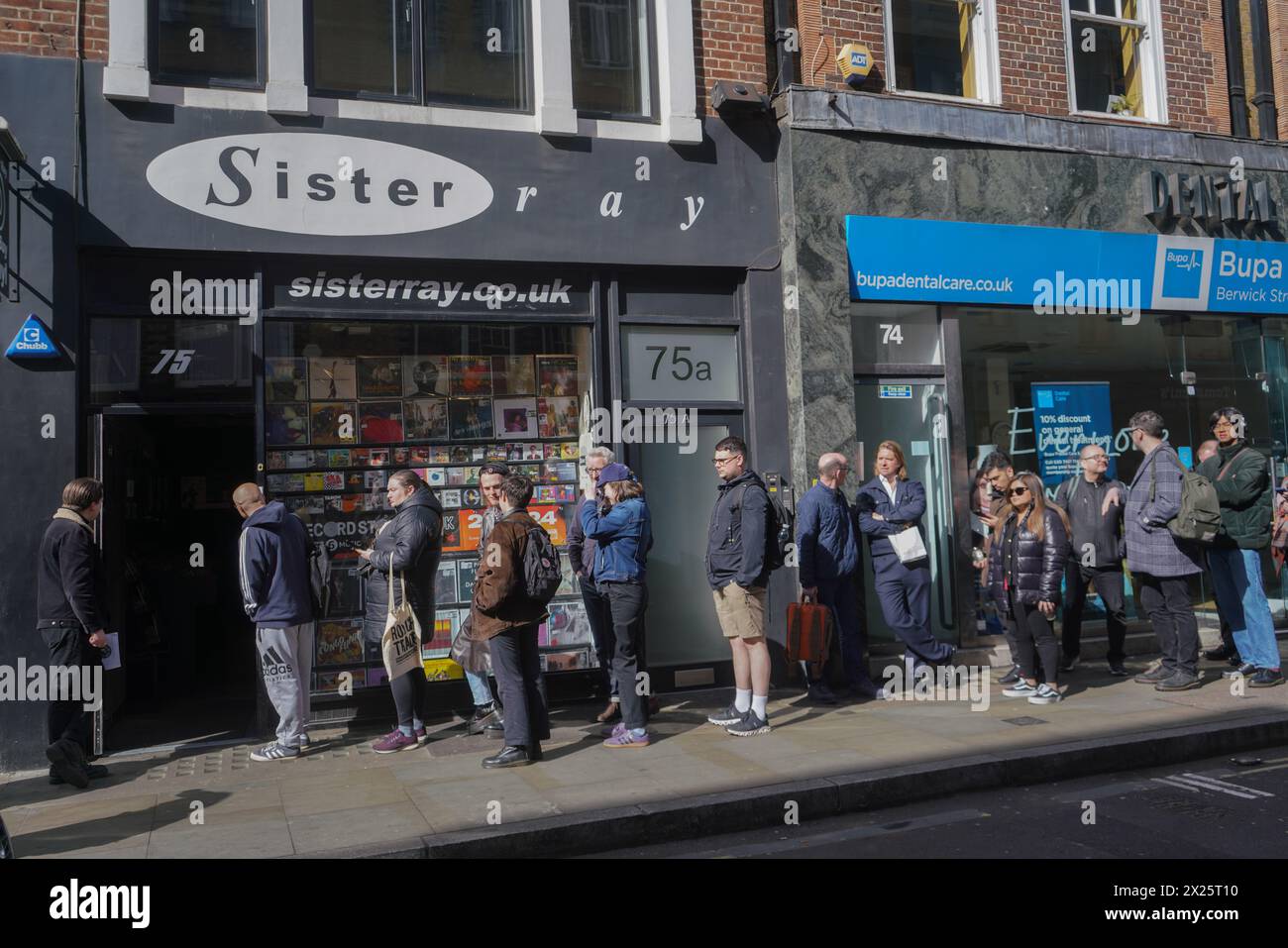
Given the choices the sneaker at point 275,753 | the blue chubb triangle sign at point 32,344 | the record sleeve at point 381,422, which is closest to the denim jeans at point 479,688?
the sneaker at point 275,753

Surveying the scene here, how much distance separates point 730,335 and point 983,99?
12.2 ft

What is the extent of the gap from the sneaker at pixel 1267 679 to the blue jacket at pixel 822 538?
3480 millimetres

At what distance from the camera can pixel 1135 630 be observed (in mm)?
10477

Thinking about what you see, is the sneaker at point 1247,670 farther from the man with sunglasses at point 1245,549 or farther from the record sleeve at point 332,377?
the record sleeve at point 332,377

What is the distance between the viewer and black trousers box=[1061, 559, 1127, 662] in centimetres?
898

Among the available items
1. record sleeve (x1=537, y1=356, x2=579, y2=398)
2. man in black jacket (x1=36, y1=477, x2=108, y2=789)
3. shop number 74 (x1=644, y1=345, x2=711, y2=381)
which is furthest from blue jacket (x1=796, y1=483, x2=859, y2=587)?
man in black jacket (x1=36, y1=477, x2=108, y2=789)

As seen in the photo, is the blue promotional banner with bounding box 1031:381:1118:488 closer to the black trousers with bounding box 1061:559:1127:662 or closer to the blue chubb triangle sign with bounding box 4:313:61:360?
the black trousers with bounding box 1061:559:1127:662

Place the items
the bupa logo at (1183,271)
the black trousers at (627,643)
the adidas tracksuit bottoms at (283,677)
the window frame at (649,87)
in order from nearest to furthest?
the black trousers at (627,643), the adidas tracksuit bottoms at (283,677), the window frame at (649,87), the bupa logo at (1183,271)

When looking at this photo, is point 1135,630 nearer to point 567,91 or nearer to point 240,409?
point 567,91

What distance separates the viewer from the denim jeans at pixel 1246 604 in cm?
849

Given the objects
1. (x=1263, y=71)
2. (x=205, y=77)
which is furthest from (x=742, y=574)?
(x=1263, y=71)

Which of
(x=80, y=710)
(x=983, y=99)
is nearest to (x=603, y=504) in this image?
(x=80, y=710)

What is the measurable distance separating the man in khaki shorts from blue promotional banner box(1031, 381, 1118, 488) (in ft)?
14.7

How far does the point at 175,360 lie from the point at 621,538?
12.2ft
